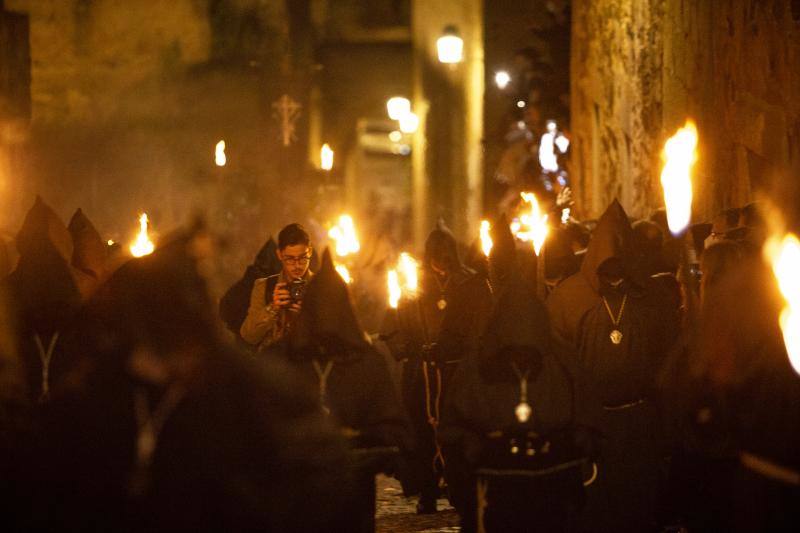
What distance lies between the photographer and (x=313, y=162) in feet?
116

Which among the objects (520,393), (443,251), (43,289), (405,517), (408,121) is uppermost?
(408,121)

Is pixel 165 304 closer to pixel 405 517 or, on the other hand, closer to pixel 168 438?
pixel 168 438

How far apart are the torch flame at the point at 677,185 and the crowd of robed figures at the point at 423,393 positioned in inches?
20.1

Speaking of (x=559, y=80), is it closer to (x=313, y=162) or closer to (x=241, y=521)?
(x=313, y=162)

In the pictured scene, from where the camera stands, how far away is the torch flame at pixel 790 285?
545cm

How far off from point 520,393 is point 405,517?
412 cm

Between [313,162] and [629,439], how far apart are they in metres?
26.9

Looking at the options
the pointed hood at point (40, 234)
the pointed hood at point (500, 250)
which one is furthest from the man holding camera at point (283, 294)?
the pointed hood at point (500, 250)

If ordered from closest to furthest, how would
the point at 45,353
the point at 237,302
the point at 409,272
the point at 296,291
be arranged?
1. the point at 45,353
2. the point at 296,291
3. the point at 409,272
4. the point at 237,302

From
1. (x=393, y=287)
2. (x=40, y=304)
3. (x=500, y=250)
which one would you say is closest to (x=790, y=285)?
(x=40, y=304)

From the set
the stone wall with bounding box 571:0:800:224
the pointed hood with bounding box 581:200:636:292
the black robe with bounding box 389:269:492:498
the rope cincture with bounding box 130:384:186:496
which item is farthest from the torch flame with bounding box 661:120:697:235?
the black robe with bounding box 389:269:492:498

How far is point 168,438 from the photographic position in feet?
Answer: 16.0

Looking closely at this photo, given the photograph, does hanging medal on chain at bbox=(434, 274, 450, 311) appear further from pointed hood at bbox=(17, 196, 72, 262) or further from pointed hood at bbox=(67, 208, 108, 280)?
pointed hood at bbox=(17, 196, 72, 262)

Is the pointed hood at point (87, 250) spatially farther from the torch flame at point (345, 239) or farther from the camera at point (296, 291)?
the torch flame at point (345, 239)
